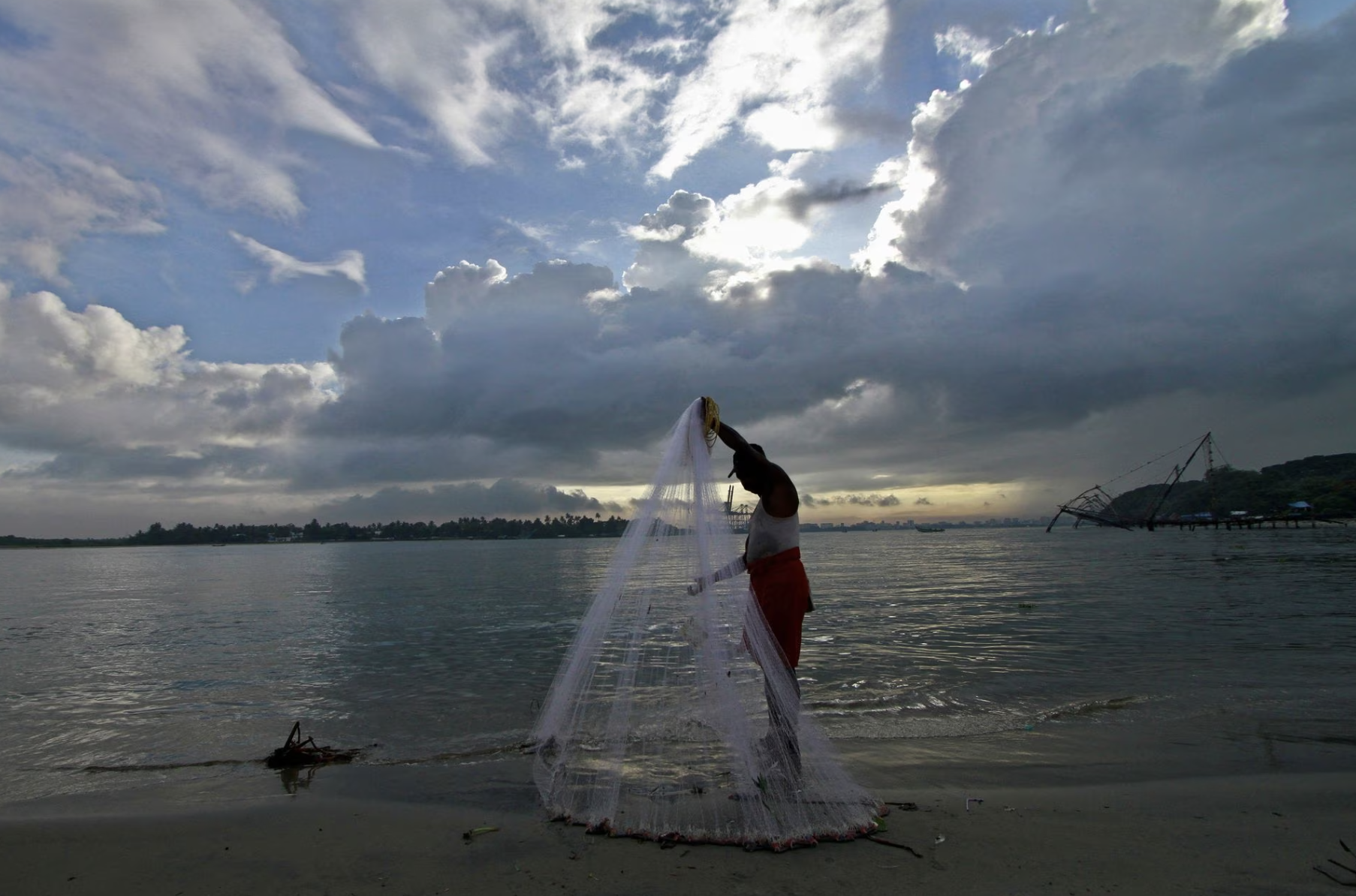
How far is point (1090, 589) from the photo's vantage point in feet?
91.2

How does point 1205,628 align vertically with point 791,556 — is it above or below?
below

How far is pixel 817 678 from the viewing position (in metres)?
11.5

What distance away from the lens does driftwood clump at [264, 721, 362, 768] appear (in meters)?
7.11

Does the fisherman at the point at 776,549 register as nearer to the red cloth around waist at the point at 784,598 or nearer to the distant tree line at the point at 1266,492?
the red cloth around waist at the point at 784,598

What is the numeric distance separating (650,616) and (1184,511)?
A: 202 meters

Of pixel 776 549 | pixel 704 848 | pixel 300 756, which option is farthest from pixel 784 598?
pixel 300 756

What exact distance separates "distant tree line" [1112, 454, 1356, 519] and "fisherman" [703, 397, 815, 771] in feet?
507

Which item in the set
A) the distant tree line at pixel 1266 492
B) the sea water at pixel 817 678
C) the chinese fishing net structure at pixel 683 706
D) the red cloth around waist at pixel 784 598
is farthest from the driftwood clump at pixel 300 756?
the distant tree line at pixel 1266 492

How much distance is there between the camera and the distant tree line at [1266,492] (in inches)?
5182

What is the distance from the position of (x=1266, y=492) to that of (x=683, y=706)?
7872 inches

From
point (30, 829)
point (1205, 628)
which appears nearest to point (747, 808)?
point (30, 829)

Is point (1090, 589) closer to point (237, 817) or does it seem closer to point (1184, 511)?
point (237, 817)

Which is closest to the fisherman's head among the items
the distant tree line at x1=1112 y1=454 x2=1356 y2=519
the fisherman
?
the fisherman

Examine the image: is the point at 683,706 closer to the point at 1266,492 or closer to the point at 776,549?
the point at 776,549
